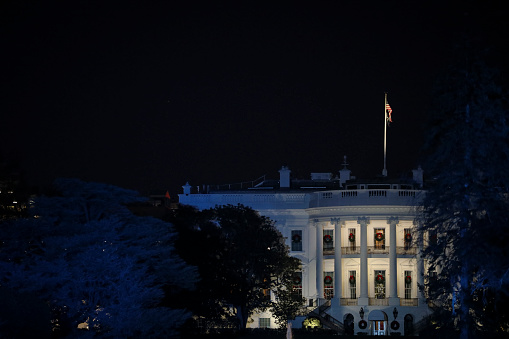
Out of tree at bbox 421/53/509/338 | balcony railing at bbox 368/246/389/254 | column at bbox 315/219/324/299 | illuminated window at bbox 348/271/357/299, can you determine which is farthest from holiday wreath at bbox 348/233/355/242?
tree at bbox 421/53/509/338

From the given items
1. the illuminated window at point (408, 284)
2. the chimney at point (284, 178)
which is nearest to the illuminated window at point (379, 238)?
the illuminated window at point (408, 284)

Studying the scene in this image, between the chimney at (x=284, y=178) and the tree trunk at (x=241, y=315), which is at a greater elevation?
the chimney at (x=284, y=178)

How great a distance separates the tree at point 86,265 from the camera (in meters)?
53.2

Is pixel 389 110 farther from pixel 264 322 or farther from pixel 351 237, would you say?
pixel 264 322

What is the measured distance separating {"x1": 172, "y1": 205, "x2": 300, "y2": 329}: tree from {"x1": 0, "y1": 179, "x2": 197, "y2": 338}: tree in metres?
12.6

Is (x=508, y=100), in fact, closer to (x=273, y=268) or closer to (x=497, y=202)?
(x=497, y=202)

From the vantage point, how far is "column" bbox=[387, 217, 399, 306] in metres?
80.6

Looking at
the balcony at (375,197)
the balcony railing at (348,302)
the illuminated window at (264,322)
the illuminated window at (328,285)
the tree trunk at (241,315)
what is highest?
the balcony at (375,197)

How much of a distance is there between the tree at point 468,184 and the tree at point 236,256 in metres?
18.1

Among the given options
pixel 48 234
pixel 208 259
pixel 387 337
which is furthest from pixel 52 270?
pixel 387 337

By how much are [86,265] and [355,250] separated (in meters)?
34.0

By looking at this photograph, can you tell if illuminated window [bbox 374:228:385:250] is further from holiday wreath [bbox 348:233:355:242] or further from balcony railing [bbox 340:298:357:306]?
balcony railing [bbox 340:298:357:306]

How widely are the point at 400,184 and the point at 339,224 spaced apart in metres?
5.06

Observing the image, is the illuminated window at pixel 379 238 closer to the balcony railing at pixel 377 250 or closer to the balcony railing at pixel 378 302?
the balcony railing at pixel 377 250
